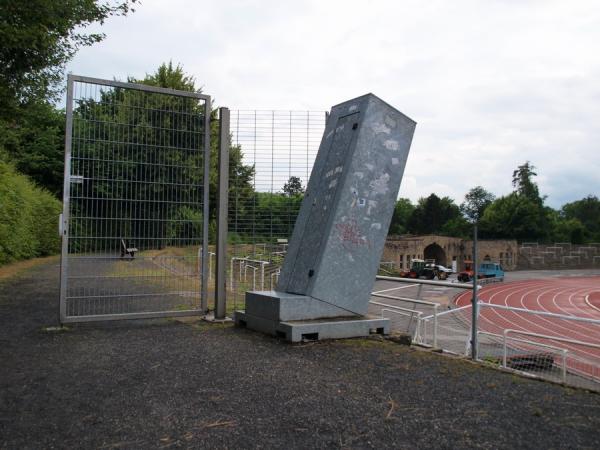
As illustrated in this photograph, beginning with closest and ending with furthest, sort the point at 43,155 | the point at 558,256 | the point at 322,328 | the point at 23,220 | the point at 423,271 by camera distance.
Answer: the point at 322,328, the point at 23,220, the point at 43,155, the point at 423,271, the point at 558,256

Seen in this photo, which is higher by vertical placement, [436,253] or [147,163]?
[147,163]

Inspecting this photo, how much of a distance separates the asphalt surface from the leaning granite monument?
13.9 inches

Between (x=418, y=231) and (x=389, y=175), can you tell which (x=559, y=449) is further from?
(x=418, y=231)

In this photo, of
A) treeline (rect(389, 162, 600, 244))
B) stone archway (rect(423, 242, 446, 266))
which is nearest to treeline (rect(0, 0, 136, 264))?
stone archway (rect(423, 242, 446, 266))

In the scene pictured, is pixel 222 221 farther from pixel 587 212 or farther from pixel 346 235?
pixel 587 212

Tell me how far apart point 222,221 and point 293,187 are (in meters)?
1.18

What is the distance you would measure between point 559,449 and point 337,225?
342 centimetres

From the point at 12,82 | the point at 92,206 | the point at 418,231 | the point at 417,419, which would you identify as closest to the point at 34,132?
the point at 12,82

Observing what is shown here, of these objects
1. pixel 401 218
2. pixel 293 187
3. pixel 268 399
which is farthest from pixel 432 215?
pixel 268 399

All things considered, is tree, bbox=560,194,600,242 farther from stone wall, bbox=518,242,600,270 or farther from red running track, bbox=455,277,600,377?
red running track, bbox=455,277,600,377

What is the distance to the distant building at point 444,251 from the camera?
56406mm

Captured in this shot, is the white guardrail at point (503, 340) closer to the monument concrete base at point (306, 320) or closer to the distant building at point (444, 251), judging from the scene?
the monument concrete base at point (306, 320)

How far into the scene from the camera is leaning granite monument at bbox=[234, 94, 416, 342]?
18.8 ft

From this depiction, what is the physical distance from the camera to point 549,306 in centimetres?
4241
